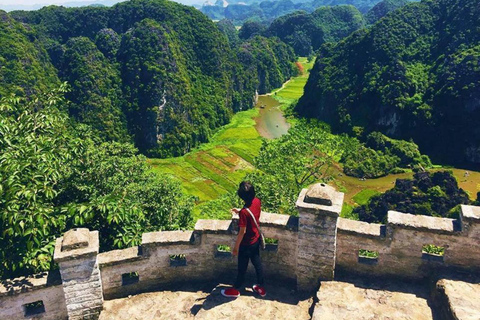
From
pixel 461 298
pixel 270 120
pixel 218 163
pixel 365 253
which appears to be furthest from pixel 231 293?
pixel 270 120

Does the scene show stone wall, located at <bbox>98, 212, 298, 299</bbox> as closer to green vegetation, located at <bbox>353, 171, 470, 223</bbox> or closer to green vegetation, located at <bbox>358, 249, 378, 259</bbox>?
green vegetation, located at <bbox>358, 249, 378, 259</bbox>

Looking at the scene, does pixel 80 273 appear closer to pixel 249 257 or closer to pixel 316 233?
pixel 249 257

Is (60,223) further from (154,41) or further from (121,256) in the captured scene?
(154,41)

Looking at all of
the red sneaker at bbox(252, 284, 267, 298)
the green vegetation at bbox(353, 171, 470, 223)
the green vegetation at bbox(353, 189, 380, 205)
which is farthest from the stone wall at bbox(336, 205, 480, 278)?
the green vegetation at bbox(353, 189, 380, 205)

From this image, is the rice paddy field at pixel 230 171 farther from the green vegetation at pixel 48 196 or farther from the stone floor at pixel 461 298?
the stone floor at pixel 461 298

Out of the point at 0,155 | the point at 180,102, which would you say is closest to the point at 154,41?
the point at 180,102

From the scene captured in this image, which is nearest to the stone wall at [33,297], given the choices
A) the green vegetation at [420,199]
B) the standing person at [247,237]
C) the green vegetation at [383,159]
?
the standing person at [247,237]
